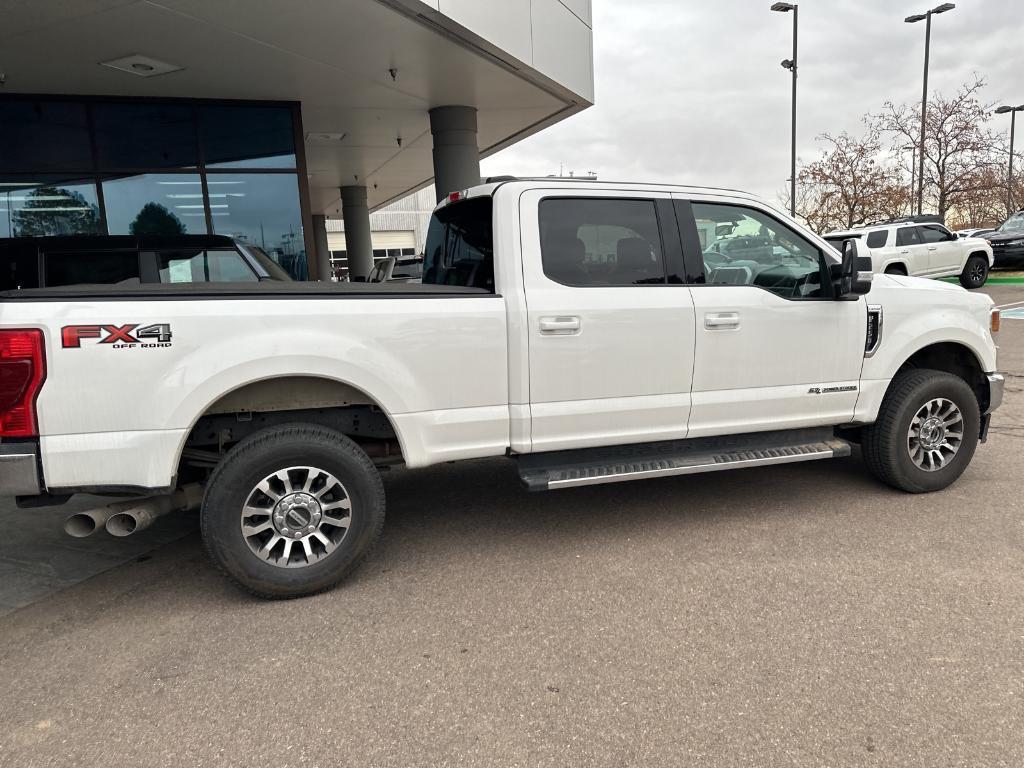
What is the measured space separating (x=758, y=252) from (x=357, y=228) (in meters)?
21.5

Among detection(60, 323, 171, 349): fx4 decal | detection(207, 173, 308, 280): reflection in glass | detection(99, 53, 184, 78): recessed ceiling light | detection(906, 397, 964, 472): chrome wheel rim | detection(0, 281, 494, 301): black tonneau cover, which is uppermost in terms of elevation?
detection(99, 53, 184, 78): recessed ceiling light

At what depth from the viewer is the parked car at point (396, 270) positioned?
11000mm

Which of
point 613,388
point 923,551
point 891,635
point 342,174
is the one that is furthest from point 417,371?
point 342,174

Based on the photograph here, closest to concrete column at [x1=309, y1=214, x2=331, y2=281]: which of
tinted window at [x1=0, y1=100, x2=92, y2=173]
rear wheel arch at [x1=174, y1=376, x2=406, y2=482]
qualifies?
tinted window at [x1=0, y1=100, x2=92, y2=173]

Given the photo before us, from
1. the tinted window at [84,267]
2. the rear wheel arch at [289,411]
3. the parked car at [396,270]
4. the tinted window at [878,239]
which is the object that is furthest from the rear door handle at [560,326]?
the tinted window at [878,239]

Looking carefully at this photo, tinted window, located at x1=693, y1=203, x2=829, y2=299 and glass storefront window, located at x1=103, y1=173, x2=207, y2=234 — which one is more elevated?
glass storefront window, located at x1=103, y1=173, x2=207, y2=234

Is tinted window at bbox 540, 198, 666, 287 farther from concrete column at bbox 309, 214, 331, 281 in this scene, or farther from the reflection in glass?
concrete column at bbox 309, 214, 331, 281

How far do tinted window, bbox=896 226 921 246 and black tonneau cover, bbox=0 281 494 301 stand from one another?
15.9m

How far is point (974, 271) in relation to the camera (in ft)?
58.2

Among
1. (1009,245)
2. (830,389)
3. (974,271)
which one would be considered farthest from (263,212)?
(1009,245)

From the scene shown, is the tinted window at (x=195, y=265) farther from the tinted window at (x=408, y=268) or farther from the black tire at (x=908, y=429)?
the black tire at (x=908, y=429)

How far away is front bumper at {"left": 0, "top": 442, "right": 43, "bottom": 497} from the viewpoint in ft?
9.94

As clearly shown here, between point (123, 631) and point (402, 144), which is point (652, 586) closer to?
point (123, 631)

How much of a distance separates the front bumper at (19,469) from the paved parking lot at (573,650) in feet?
2.47
